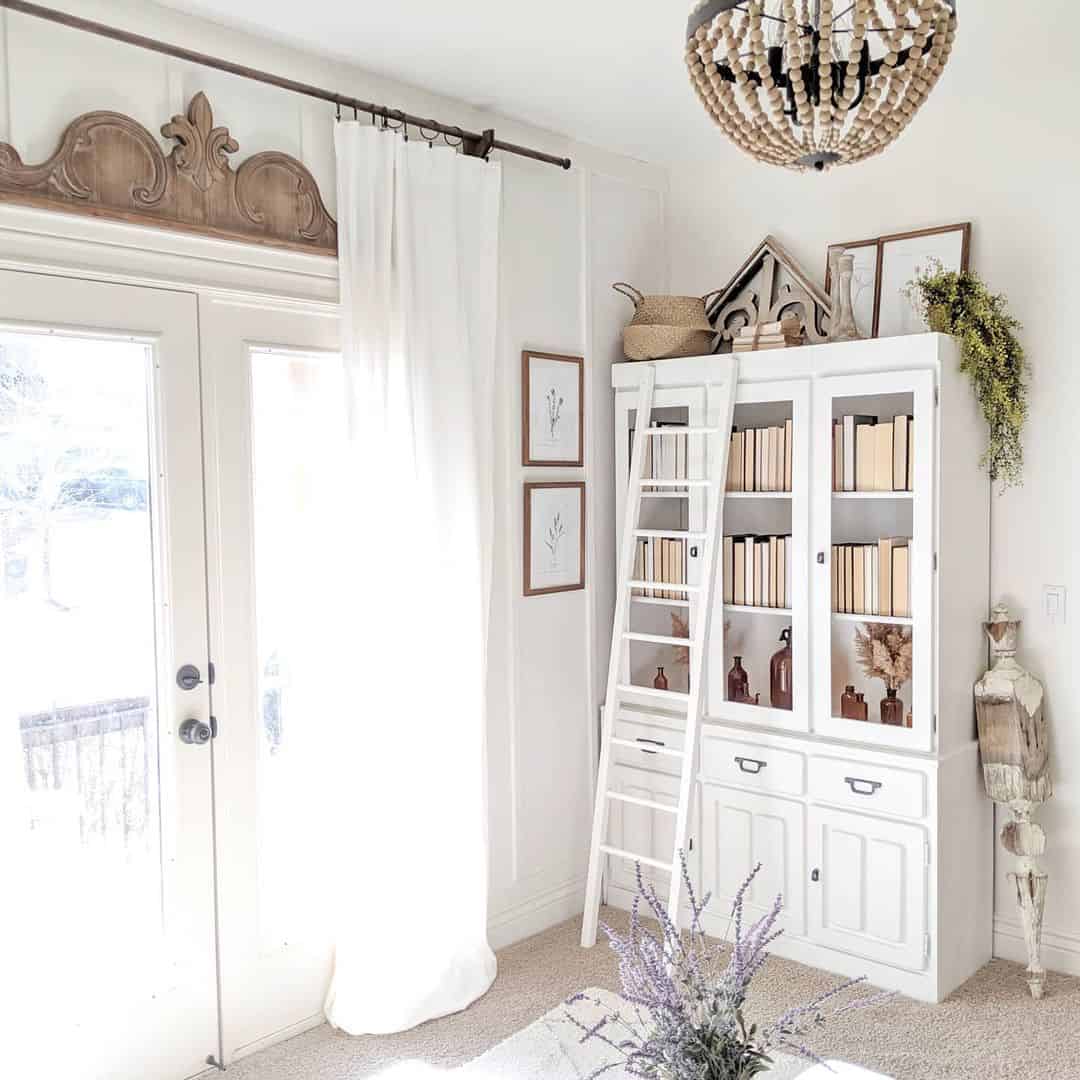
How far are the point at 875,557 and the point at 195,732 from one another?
6.88 ft

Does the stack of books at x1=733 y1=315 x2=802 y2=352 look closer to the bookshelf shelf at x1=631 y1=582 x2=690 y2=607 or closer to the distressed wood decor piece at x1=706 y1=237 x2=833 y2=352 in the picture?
the distressed wood decor piece at x1=706 y1=237 x2=833 y2=352

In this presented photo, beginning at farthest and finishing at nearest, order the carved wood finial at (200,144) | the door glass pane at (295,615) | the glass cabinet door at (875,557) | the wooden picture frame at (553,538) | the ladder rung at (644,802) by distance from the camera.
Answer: the wooden picture frame at (553,538), the ladder rung at (644,802), the glass cabinet door at (875,557), the door glass pane at (295,615), the carved wood finial at (200,144)

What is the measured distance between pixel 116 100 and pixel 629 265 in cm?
205

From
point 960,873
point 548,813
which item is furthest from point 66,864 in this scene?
point 960,873

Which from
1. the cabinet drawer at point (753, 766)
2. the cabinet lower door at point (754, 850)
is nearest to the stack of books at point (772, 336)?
the cabinet drawer at point (753, 766)

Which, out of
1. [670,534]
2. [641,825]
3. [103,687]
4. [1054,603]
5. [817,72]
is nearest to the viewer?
[817,72]

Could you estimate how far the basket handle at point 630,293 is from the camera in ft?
13.1

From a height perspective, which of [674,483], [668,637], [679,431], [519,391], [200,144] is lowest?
[668,637]

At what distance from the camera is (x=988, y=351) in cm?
332

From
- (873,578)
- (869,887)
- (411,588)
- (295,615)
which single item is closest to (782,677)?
(873,578)

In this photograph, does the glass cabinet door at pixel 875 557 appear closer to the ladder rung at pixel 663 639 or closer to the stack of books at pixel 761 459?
the stack of books at pixel 761 459

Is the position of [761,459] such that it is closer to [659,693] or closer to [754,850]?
[659,693]

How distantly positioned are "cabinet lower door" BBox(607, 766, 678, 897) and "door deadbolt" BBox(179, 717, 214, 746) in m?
1.65

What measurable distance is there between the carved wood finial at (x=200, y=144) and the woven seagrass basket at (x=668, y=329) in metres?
1.63
